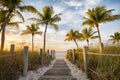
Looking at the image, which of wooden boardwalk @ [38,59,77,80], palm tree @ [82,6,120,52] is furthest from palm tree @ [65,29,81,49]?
wooden boardwalk @ [38,59,77,80]

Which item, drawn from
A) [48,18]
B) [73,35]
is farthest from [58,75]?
[73,35]

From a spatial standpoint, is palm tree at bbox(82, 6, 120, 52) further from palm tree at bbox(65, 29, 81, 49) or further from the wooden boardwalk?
the wooden boardwalk

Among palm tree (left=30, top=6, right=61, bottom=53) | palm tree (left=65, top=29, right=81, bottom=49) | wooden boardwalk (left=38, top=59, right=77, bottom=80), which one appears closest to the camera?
wooden boardwalk (left=38, top=59, right=77, bottom=80)

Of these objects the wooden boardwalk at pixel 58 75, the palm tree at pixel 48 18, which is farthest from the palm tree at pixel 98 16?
the wooden boardwalk at pixel 58 75

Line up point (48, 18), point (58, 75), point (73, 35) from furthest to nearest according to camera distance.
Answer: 1. point (73, 35)
2. point (48, 18)
3. point (58, 75)

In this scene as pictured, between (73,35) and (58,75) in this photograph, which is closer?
(58,75)

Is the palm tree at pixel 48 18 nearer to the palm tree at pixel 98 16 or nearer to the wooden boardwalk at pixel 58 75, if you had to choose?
the palm tree at pixel 98 16

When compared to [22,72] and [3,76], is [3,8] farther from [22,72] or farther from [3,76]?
[3,76]

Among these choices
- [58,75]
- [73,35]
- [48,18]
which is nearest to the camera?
[58,75]

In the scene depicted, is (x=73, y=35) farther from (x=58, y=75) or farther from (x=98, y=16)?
(x=58, y=75)

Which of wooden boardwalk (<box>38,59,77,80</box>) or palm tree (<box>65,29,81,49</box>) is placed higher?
palm tree (<box>65,29,81,49</box>)

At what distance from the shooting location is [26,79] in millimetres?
7562

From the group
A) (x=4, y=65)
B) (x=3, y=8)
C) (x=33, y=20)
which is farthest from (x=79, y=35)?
(x=4, y=65)

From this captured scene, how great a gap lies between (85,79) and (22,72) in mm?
2734
